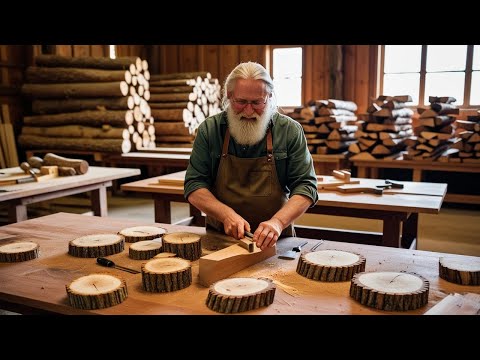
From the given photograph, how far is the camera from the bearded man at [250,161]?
260 centimetres

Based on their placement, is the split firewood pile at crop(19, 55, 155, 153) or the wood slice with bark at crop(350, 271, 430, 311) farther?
the split firewood pile at crop(19, 55, 155, 153)

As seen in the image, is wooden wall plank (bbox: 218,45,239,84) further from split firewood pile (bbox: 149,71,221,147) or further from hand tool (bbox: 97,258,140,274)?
hand tool (bbox: 97,258,140,274)

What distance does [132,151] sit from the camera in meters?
8.61

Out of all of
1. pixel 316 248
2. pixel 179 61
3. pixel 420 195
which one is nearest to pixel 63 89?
pixel 179 61

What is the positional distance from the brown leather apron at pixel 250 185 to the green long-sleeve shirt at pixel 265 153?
4cm

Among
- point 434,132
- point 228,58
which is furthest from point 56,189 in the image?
point 228,58

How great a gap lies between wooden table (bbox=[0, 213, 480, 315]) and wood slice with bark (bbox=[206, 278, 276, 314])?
1.1 inches

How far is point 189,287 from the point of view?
6.32 feet

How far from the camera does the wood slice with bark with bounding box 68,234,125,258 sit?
91.7 inches

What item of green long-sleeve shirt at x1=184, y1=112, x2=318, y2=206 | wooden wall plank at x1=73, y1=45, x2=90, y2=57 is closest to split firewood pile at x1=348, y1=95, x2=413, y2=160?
green long-sleeve shirt at x1=184, y1=112, x2=318, y2=206

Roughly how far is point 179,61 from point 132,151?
3.28 m

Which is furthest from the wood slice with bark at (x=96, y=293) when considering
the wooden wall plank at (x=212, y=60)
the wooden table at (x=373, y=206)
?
the wooden wall plank at (x=212, y=60)

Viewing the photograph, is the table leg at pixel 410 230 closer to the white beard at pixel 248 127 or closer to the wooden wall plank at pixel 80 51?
the white beard at pixel 248 127

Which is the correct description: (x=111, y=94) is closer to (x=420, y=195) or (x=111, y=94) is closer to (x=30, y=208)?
(x=30, y=208)
